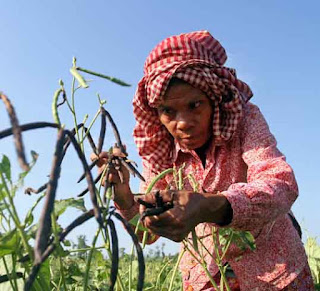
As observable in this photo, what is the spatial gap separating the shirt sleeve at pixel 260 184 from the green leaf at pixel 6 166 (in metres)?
0.69

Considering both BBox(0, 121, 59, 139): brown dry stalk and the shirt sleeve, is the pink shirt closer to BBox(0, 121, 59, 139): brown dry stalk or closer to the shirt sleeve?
the shirt sleeve

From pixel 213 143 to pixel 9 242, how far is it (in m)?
1.22

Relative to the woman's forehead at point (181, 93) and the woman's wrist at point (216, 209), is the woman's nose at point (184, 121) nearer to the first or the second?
the woman's forehead at point (181, 93)

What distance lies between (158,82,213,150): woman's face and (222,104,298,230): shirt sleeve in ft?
0.55

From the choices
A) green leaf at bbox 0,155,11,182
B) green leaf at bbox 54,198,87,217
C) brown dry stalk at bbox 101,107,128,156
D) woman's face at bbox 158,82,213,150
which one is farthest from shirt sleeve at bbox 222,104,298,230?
green leaf at bbox 0,155,11,182

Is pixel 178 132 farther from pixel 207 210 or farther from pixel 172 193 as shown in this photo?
pixel 172 193

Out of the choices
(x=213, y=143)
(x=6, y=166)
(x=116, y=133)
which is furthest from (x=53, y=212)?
(x=213, y=143)

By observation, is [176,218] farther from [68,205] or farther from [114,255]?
[114,255]

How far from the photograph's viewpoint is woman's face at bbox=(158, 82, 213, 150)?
1582mm

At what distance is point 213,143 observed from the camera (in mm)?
1764

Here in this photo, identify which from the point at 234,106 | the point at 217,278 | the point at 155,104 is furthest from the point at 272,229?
the point at 155,104

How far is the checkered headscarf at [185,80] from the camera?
164cm

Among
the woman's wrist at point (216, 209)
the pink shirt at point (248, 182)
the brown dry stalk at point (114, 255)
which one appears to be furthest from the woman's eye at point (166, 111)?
the brown dry stalk at point (114, 255)

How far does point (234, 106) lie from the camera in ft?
5.55
